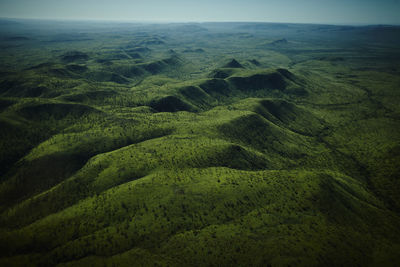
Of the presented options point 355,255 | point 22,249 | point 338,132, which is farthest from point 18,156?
point 338,132

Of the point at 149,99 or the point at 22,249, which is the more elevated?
the point at 149,99

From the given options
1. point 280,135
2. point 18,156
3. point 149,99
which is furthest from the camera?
point 149,99

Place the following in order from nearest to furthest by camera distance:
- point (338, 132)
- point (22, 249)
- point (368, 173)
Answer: point (22, 249) < point (368, 173) < point (338, 132)

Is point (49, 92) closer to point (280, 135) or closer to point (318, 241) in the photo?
point (280, 135)

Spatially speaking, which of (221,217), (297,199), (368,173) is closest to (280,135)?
(368,173)

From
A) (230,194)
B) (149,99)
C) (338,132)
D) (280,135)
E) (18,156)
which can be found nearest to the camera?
(230,194)

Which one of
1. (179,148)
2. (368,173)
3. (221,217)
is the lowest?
(368,173)

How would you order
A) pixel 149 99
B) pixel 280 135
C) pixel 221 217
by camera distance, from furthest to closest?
pixel 149 99
pixel 280 135
pixel 221 217

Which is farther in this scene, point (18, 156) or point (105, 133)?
point (105, 133)

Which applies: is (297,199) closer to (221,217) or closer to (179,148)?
(221,217)
